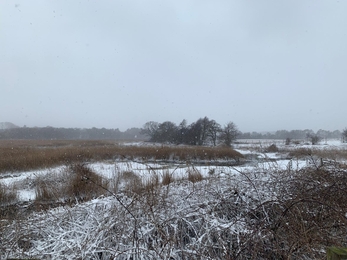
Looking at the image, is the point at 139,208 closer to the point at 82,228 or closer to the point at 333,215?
the point at 82,228

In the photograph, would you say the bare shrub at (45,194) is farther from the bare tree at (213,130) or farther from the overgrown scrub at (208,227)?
the bare tree at (213,130)

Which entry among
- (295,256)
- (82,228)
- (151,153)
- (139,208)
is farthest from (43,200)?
(151,153)

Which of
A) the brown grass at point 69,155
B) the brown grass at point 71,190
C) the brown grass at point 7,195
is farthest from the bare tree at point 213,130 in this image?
the brown grass at point 7,195

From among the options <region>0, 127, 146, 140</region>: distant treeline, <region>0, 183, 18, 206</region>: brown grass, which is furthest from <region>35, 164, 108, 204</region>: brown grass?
<region>0, 127, 146, 140</region>: distant treeline

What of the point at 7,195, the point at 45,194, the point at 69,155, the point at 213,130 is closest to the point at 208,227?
the point at 45,194

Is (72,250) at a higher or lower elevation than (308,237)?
lower

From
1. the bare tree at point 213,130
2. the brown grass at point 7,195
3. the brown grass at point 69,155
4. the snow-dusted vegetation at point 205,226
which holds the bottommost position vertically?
the brown grass at point 7,195

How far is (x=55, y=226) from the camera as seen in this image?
2680 millimetres

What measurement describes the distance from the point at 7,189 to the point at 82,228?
4861 mm

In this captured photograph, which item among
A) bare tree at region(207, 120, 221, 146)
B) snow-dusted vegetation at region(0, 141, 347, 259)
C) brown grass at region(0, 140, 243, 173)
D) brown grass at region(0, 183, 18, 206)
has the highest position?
bare tree at region(207, 120, 221, 146)

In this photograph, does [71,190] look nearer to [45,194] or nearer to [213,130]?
[45,194]

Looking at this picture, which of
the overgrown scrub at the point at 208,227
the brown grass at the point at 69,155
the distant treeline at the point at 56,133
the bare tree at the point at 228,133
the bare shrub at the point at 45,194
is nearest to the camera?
the overgrown scrub at the point at 208,227

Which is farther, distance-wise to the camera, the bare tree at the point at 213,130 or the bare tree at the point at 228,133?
the bare tree at the point at 213,130

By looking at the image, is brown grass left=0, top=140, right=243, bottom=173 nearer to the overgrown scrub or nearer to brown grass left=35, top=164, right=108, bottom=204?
brown grass left=35, top=164, right=108, bottom=204
